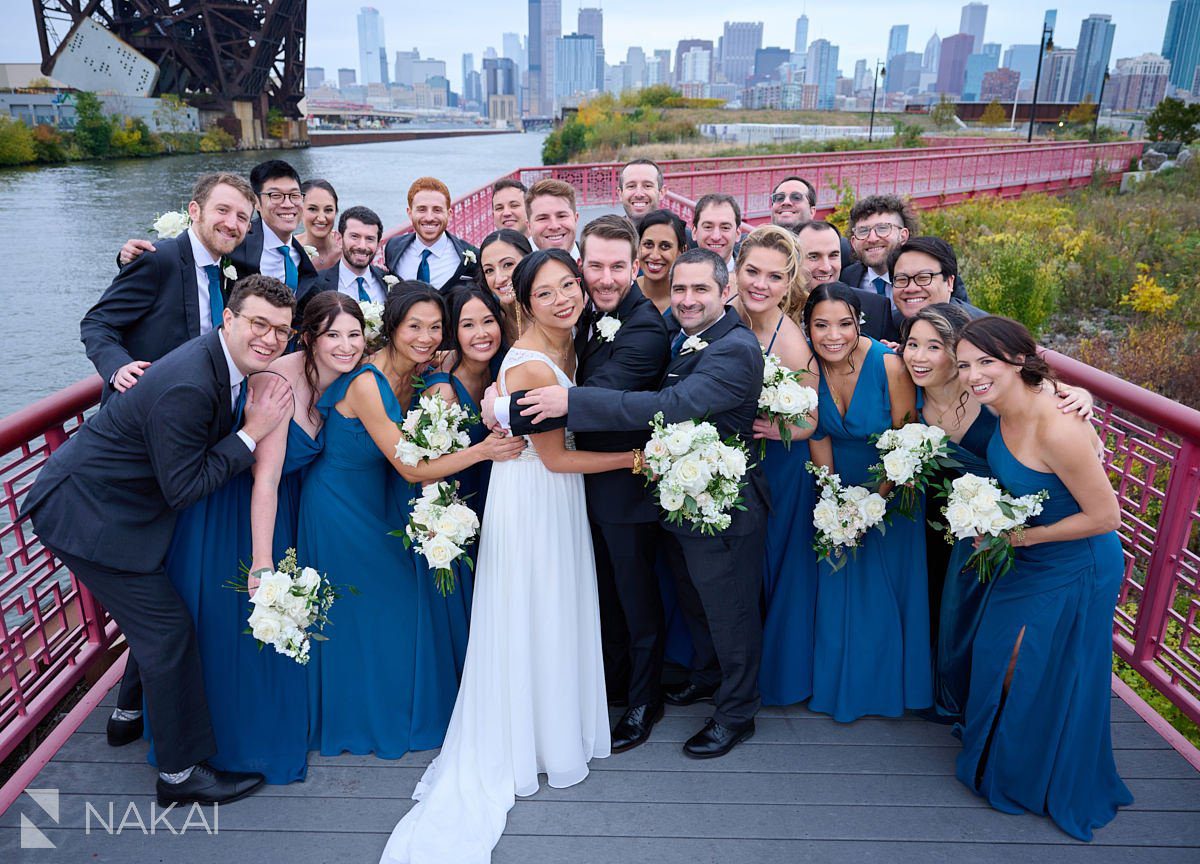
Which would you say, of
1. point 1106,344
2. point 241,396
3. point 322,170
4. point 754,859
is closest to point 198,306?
point 241,396

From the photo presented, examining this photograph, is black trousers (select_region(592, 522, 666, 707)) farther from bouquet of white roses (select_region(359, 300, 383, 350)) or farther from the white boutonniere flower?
bouquet of white roses (select_region(359, 300, 383, 350))

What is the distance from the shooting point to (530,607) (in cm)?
338

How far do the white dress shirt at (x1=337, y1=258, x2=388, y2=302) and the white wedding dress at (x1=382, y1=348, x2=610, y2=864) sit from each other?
239 cm

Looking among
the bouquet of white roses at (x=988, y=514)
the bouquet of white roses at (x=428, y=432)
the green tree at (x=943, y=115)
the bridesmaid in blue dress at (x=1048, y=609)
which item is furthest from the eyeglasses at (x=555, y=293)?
the green tree at (x=943, y=115)

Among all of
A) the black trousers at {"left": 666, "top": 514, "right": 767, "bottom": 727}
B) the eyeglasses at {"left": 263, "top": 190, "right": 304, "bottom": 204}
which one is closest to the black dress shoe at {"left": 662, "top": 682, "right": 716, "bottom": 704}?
the black trousers at {"left": 666, "top": 514, "right": 767, "bottom": 727}

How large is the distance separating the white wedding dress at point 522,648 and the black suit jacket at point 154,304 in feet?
5.84

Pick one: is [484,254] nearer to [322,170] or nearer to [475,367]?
[475,367]

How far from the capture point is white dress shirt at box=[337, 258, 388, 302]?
529 centimetres

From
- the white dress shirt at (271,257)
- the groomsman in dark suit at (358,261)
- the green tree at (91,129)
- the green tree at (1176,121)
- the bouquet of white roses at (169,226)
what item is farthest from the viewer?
the green tree at (91,129)

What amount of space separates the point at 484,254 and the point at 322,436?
121 cm

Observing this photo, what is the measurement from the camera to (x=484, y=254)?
4.03 metres

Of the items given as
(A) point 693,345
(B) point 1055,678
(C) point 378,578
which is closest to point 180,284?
(C) point 378,578

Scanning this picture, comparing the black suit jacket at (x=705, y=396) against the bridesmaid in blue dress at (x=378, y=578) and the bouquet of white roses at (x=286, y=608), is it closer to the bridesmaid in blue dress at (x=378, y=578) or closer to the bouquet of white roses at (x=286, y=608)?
the bridesmaid in blue dress at (x=378, y=578)

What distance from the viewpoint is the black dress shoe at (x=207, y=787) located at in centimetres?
323
